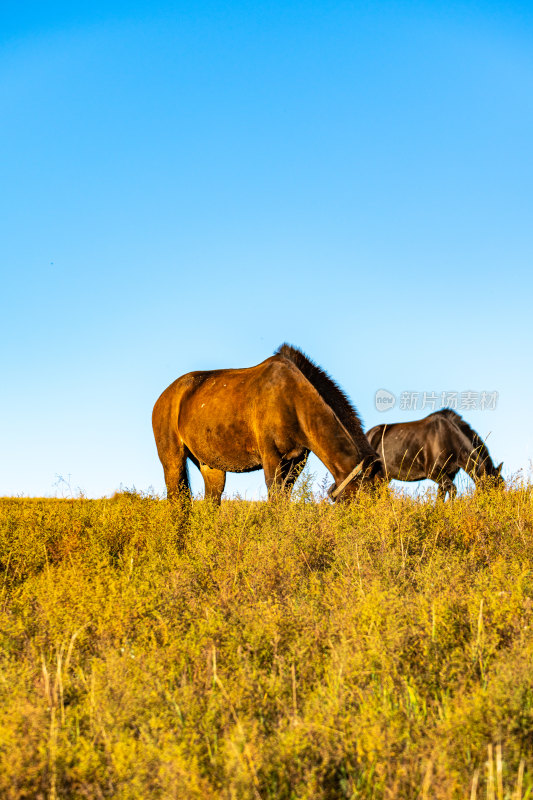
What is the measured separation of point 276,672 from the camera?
300 cm

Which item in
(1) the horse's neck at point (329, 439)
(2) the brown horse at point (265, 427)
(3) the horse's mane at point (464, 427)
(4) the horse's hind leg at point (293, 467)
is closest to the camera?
(1) the horse's neck at point (329, 439)

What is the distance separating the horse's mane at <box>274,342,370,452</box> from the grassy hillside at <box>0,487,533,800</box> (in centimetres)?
269

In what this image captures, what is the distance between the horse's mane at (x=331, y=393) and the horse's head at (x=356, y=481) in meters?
0.26

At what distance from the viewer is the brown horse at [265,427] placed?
25.7 feet

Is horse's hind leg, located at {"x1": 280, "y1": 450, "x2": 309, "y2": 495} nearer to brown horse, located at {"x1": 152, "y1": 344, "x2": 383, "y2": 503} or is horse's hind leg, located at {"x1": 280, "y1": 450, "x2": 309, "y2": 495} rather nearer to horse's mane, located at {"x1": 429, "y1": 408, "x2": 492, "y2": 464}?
brown horse, located at {"x1": 152, "y1": 344, "x2": 383, "y2": 503}

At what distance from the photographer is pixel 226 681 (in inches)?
109

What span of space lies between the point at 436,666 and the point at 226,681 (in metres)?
1.01

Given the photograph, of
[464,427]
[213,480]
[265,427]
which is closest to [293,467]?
[265,427]

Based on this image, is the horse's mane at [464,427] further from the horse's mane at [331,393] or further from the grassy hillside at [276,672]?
the grassy hillside at [276,672]

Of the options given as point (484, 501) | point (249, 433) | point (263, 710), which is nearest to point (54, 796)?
point (263, 710)

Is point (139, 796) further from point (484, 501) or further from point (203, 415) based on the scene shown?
point (203, 415)

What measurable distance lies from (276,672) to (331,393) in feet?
18.8

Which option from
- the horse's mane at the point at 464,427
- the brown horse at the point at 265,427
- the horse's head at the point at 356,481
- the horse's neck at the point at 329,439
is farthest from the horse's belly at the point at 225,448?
the horse's mane at the point at 464,427

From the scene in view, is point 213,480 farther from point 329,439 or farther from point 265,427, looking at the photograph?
point 329,439
